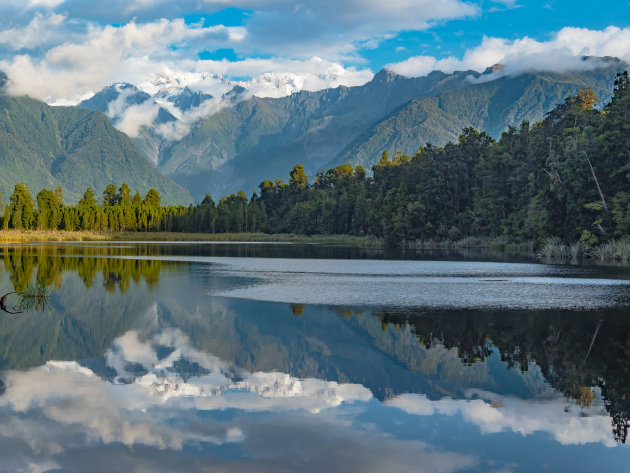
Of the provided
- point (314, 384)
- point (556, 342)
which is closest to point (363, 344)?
point (314, 384)

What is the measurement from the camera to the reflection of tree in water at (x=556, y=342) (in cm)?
1539

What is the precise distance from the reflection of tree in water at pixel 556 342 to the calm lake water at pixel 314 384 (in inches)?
3.4

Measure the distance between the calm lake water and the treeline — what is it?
38.4m

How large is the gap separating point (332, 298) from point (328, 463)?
2359 centimetres

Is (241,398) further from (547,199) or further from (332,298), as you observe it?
(547,199)

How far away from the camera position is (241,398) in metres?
14.5

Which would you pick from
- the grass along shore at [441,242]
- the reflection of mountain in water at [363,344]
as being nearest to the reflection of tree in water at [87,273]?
the reflection of mountain in water at [363,344]

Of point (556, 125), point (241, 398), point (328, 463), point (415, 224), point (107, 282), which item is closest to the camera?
point (328, 463)

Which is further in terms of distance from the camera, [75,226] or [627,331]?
[75,226]

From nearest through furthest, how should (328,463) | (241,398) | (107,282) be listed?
(328,463) → (241,398) → (107,282)

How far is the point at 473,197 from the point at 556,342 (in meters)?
90.9

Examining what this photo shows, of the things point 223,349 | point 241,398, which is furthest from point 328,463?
point 223,349

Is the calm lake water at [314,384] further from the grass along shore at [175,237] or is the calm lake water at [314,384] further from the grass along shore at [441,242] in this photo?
the grass along shore at [175,237]

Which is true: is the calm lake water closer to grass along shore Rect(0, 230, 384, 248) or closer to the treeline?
the treeline
